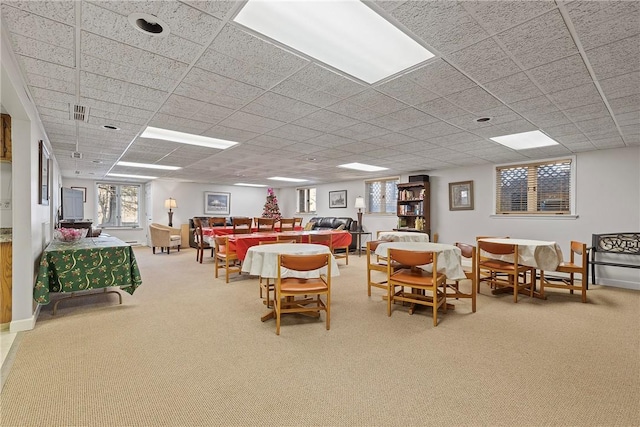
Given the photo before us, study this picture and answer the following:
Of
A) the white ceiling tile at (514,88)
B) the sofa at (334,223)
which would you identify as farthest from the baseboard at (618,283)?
the sofa at (334,223)

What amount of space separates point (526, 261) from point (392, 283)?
2.08 meters

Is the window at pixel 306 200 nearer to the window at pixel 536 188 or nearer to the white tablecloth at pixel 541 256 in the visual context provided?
the window at pixel 536 188

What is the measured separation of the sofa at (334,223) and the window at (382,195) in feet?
2.27

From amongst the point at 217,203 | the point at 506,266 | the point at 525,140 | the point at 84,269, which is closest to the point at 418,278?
the point at 506,266

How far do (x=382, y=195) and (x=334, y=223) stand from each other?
1.72 metres

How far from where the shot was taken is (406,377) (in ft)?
6.90

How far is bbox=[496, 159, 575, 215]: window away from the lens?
5523mm

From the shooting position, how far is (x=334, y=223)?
955cm

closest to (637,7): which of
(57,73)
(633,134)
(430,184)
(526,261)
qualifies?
(526,261)

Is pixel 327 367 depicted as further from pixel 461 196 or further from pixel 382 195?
pixel 382 195

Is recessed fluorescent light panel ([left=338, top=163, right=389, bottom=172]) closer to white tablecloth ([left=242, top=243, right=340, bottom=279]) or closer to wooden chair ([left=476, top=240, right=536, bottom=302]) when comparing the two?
wooden chair ([left=476, top=240, right=536, bottom=302])

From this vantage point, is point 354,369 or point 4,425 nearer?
point 4,425

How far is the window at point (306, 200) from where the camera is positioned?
37.3 ft

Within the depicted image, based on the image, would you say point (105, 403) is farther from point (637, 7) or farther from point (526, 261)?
point (526, 261)
